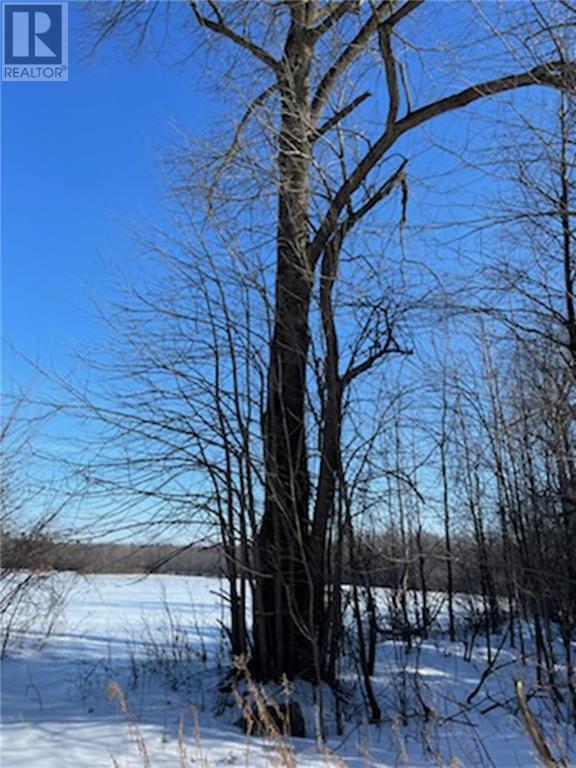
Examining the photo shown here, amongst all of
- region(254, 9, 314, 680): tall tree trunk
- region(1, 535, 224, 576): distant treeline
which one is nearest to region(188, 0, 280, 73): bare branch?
region(254, 9, 314, 680): tall tree trunk

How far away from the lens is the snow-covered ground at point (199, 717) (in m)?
3.55

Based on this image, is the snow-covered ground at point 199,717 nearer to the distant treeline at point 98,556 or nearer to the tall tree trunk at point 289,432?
the distant treeline at point 98,556

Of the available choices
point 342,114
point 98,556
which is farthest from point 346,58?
point 98,556

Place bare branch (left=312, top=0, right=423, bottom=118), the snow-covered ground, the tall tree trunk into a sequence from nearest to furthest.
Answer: the snow-covered ground, the tall tree trunk, bare branch (left=312, top=0, right=423, bottom=118)

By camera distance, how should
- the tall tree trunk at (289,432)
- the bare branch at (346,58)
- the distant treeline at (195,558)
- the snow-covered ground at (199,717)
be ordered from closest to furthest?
the snow-covered ground at (199,717)
the tall tree trunk at (289,432)
the distant treeline at (195,558)
the bare branch at (346,58)

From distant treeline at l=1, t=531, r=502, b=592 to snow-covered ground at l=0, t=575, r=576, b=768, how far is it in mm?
304

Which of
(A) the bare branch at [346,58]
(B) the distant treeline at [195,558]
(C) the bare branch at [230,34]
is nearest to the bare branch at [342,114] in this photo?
(A) the bare branch at [346,58]

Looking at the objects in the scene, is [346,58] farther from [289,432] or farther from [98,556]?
[98,556]

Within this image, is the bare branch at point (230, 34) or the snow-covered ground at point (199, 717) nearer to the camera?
the snow-covered ground at point (199, 717)

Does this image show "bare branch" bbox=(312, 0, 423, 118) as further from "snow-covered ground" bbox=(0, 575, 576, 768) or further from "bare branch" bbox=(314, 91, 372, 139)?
"snow-covered ground" bbox=(0, 575, 576, 768)

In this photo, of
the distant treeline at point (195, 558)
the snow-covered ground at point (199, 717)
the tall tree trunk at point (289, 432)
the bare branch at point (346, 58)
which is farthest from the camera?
the bare branch at point (346, 58)

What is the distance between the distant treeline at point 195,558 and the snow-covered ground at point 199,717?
0.30 meters

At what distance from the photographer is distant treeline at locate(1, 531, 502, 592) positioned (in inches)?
203

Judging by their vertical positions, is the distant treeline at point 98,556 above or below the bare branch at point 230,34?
below
